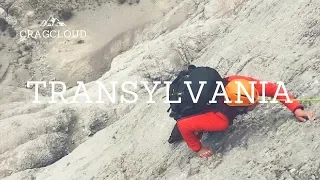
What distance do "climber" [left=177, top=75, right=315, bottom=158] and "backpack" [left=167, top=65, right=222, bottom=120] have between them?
0.16 metres

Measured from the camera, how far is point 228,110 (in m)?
10.1

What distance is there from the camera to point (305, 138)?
376 inches

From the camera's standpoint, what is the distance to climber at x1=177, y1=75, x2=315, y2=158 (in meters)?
9.65

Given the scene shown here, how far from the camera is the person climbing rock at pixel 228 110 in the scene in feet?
31.6

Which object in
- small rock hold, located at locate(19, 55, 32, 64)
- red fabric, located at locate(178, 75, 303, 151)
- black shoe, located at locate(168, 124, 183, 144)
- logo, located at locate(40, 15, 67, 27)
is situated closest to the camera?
red fabric, located at locate(178, 75, 303, 151)

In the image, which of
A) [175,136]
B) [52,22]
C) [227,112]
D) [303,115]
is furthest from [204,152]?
[52,22]

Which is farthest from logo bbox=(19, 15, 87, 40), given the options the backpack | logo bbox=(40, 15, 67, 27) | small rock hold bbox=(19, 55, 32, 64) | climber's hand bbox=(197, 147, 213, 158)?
the backpack

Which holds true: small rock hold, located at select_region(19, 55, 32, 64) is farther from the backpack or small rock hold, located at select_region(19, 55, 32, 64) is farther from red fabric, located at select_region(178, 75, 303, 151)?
red fabric, located at select_region(178, 75, 303, 151)

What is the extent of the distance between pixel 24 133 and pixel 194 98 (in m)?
12.1

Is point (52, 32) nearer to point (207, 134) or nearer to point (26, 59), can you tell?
point (26, 59)

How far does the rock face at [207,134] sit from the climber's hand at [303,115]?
0.13 metres

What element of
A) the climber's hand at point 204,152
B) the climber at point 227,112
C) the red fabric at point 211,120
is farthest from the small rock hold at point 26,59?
the red fabric at point 211,120

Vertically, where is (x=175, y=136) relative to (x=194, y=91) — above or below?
below

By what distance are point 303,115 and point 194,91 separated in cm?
231
